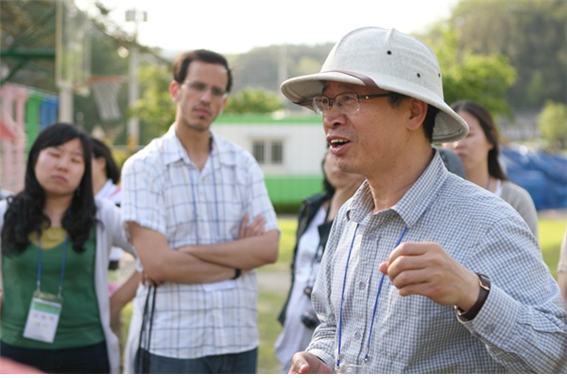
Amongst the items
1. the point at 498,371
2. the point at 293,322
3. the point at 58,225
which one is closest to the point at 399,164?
the point at 498,371

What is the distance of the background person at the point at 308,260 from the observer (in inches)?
183

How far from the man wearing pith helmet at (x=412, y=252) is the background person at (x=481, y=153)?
2645mm

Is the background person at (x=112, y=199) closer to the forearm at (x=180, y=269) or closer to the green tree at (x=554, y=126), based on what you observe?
the forearm at (x=180, y=269)

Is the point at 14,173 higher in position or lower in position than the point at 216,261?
lower

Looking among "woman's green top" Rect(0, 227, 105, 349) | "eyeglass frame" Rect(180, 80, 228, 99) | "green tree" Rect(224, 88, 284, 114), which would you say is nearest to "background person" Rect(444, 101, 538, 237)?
"eyeglass frame" Rect(180, 80, 228, 99)

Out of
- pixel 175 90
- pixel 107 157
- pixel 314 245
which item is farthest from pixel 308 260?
pixel 107 157

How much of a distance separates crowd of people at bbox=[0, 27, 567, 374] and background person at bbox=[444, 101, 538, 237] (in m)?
0.01

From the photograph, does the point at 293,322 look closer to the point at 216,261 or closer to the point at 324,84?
the point at 216,261

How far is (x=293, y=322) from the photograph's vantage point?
473cm

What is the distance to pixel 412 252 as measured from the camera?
6.35ft

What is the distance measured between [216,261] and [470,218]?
80.0 inches

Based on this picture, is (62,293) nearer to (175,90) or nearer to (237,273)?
(237,273)

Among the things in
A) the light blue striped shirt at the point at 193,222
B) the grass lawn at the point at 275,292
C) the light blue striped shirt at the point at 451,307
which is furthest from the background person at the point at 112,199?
the light blue striped shirt at the point at 451,307

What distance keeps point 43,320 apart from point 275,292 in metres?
7.82
